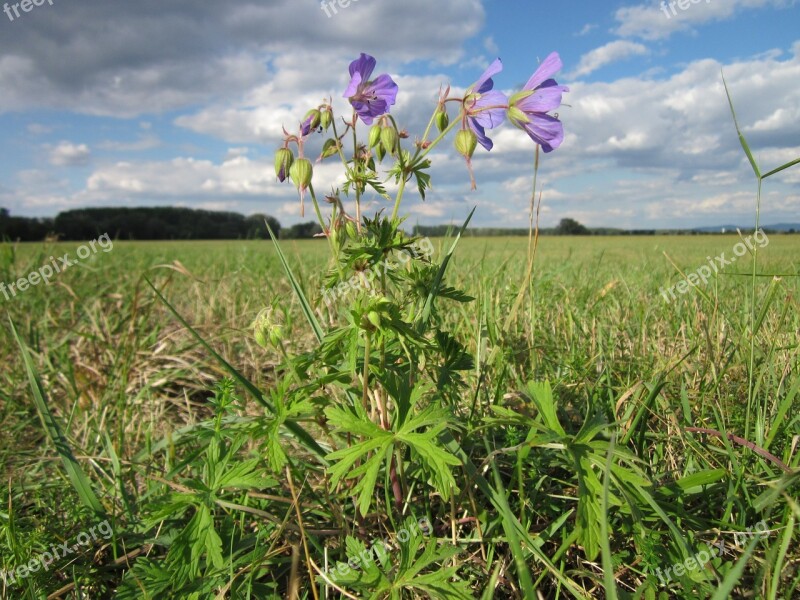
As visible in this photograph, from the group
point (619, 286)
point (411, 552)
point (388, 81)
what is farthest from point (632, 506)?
point (619, 286)

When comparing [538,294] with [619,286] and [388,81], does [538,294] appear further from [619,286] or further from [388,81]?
[388,81]

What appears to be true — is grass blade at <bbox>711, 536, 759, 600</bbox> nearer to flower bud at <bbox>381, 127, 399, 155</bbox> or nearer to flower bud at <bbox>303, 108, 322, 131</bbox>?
flower bud at <bbox>381, 127, 399, 155</bbox>

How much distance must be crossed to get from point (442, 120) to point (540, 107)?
0.87 feet

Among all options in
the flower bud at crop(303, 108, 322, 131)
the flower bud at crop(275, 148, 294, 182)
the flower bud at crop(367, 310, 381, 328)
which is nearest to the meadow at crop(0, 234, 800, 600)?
the flower bud at crop(367, 310, 381, 328)

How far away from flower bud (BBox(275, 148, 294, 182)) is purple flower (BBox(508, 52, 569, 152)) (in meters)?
0.65

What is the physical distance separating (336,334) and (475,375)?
987 mm

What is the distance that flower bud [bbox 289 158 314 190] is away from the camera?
147cm

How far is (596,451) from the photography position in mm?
1233

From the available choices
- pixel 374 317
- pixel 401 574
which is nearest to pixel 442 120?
pixel 374 317

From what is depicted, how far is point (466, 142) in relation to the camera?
4.48 ft

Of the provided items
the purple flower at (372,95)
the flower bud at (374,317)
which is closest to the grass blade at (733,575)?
the flower bud at (374,317)

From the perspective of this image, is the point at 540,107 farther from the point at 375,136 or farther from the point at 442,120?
the point at 375,136

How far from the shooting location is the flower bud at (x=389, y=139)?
134cm

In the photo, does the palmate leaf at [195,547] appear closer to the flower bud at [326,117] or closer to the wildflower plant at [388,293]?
the wildflower plant at [388,293]
